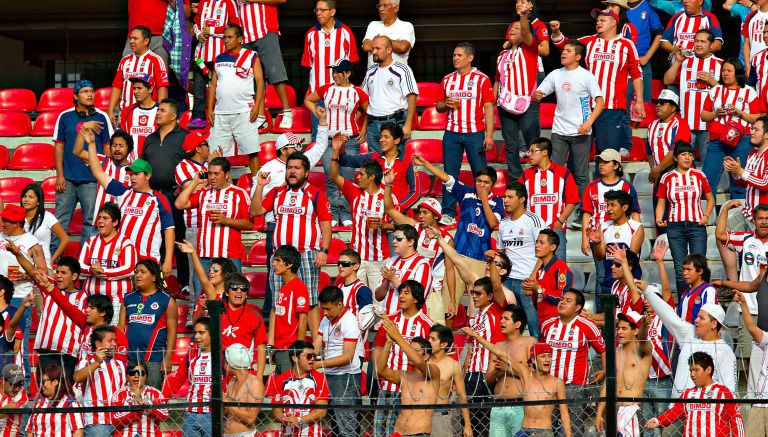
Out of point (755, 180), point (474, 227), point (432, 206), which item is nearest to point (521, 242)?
point (474, 227)

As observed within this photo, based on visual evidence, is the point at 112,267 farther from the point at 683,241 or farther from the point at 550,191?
the point at 683,241

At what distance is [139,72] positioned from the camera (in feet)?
48.5

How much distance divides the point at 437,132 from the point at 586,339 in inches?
217

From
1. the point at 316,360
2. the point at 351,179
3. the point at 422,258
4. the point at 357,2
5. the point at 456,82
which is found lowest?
the point at 316,360

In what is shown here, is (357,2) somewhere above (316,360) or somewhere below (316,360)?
above

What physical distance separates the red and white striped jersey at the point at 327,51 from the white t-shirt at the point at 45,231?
11.2 feet

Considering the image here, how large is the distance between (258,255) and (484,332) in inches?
132

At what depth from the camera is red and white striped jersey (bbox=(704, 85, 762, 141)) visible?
45.9 feet

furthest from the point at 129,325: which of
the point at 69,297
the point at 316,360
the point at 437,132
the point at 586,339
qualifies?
the point at 437,132

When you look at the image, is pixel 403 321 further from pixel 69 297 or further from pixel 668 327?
pixel 69 297

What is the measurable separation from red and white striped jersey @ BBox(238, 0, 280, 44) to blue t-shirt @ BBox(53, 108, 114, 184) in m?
1.93

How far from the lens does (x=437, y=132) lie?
15.9 meters

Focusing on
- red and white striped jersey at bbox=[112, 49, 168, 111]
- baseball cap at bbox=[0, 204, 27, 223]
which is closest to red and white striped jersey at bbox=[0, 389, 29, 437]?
baseball cap at bbox=[0, 204, 27, 223]

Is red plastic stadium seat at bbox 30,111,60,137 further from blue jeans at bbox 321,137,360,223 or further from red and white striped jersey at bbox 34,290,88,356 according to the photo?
red and white striped jersey at bbox 34,290,88,356
